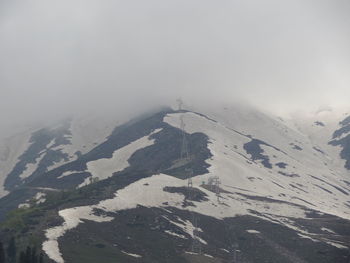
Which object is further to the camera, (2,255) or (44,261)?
(44,261)
